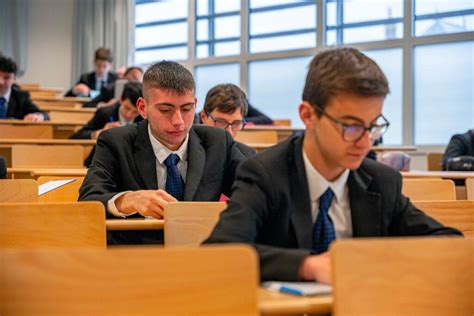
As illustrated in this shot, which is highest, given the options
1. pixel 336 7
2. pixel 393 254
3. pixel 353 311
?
pixel 336 7

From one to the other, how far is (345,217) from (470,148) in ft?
15.6

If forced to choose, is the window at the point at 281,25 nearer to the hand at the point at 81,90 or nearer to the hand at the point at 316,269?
the hand at the point at 81,90

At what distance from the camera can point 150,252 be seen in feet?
4.37

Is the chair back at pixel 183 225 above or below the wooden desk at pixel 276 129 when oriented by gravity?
below

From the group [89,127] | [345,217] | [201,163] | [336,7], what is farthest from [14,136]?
[336,7]

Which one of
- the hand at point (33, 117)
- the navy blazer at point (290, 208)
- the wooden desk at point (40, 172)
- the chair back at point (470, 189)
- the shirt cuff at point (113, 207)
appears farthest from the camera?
the hand at point (33, 117)

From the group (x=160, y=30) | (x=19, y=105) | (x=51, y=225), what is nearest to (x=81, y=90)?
(x=160, y=30)

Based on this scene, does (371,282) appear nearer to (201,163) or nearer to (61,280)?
(61,280)

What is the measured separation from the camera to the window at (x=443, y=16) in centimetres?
887

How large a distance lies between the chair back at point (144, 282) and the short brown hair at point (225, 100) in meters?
2.61

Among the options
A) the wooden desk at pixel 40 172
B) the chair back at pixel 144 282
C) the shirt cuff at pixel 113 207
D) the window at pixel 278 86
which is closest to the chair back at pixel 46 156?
the wooden desk at pixel 40 172

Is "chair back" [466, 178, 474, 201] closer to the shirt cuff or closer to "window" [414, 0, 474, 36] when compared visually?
the shirt cuff

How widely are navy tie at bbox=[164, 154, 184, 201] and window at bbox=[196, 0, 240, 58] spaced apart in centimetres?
834

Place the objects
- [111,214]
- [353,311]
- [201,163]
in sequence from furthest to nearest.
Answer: [201,163] < [111,214] < [353,311]
